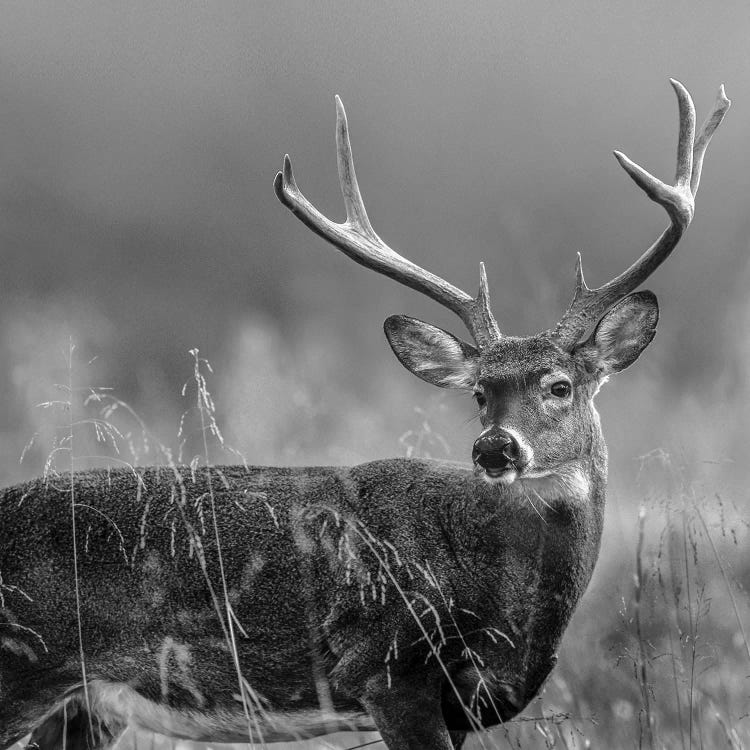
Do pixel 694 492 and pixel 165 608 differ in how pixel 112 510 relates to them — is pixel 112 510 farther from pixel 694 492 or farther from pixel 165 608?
pixel 694 492

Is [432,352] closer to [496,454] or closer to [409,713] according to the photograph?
[496,454]

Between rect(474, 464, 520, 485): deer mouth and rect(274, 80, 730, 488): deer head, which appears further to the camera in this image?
rect(274, 80, 730, 488): deer head

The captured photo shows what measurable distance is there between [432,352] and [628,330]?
1.16 m

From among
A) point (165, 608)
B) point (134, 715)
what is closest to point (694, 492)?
point (165, 608)

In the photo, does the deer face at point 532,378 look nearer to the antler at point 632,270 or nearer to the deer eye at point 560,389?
the deer eye at point 560,389

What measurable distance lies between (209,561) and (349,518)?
0.77 metres

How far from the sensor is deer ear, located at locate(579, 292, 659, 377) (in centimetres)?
606

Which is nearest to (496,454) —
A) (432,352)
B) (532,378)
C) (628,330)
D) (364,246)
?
(532,378)

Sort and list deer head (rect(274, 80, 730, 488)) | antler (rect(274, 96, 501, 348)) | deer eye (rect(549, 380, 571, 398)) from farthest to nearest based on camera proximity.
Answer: antler (rect(274, 96, 501, 348)) → deer eye (rect(549, 380, 571, 398)) → deer head (rect(274, 80, 730, 488))

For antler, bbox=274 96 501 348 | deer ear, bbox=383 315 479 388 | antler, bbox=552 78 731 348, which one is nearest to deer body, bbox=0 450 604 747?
deer ear, bbox=383 315 479 388

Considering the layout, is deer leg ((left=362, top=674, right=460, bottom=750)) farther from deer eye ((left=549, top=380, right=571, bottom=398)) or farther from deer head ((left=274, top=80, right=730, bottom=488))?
deer eye ((left=549, top=380, right=571, bottom=398))

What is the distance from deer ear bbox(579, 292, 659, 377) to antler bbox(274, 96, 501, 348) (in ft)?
2.16

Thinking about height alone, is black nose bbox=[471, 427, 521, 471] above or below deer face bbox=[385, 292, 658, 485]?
below

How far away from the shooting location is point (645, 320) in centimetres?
612
